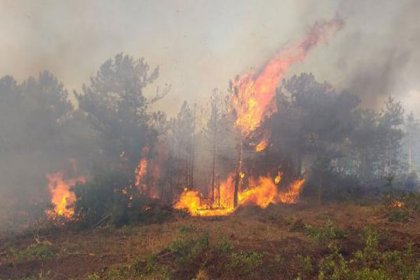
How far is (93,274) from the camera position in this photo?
1645 centimetres

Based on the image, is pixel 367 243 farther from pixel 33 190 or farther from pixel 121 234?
pixel 33 190

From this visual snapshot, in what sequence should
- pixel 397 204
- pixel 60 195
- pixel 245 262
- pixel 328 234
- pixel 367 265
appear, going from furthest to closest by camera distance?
1. pixel 60 195
2. pixel 397 204
3. pixel 328 234
4. pixel 245 262
5. pixel 367 265

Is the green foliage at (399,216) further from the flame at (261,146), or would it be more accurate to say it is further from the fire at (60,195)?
the fire at (60,195)

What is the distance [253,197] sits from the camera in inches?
1688

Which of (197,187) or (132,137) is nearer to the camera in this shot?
(132,137)

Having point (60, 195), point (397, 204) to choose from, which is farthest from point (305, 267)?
point (60, 195)

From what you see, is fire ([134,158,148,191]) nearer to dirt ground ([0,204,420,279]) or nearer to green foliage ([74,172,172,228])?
green foliage ([74,172,172,228])

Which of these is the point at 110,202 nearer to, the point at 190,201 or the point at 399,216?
the point at 190,201

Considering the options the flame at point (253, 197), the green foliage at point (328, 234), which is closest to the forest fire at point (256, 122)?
the flame at point (253, 197)

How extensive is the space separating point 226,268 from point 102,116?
23.6 m

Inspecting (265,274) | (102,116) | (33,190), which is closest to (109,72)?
(102,116)

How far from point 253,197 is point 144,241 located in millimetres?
21342

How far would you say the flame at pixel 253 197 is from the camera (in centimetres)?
4119

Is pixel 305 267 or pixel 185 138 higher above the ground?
pixel 185 138
